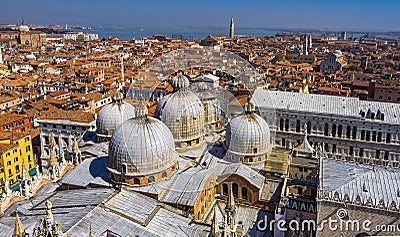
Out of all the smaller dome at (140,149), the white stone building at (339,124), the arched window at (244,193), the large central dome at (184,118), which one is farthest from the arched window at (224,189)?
the white stone building at (339,124)

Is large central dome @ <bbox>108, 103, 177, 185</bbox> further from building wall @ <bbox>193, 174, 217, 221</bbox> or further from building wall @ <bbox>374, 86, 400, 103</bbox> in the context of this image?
building wall @ <bbox>374, 86, 400, 103</bbox>

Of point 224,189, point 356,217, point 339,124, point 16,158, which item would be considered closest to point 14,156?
point 16,158

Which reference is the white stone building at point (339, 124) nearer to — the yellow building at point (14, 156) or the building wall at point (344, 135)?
the building wall at point (344, 135)

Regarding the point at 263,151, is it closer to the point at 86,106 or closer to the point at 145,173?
the point at 145,173

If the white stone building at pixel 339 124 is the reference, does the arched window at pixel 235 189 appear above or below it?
below

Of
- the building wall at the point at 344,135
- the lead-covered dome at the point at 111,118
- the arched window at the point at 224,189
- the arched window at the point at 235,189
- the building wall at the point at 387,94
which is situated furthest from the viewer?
the building wall at the point at 387,94

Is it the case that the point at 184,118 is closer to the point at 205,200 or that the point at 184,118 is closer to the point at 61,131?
the point at 205,200
